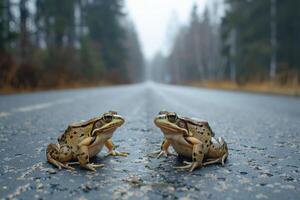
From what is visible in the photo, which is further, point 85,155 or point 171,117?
point 171,117

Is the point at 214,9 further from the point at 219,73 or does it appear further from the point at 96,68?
the point at 96,68

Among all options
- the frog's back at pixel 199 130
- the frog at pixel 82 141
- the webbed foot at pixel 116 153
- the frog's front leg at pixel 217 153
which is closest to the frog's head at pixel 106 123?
the frog at pixel 82 141

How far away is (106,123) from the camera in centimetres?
209

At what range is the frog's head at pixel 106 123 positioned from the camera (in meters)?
2.06

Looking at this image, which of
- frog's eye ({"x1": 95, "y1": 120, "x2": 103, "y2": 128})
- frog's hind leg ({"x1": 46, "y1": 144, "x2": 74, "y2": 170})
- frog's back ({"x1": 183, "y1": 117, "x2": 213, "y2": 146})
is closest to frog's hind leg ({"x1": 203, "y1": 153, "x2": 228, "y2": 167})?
frog's back ({"x1": 183, "y1": 117, "x2": 213, "y2": 146})

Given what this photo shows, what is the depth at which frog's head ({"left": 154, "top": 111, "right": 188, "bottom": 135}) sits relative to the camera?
2.07 m

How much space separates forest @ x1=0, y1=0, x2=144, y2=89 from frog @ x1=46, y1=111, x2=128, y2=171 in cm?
1277

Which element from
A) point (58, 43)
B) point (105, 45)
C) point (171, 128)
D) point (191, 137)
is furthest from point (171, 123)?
point (105, 45)

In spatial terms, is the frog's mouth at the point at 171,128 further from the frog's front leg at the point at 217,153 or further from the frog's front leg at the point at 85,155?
the frog's front leg at the point at 85,155

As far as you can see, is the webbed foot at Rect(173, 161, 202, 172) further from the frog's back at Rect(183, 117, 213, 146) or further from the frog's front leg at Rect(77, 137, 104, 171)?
the frog's front leg at Rect(77, 137, 104, 171)

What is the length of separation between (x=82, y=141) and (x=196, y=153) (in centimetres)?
70

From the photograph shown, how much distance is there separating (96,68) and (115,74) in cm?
840

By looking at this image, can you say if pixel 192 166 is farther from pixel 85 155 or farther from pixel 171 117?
pixel 85 155

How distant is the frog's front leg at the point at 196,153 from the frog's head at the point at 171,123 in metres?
0.08
